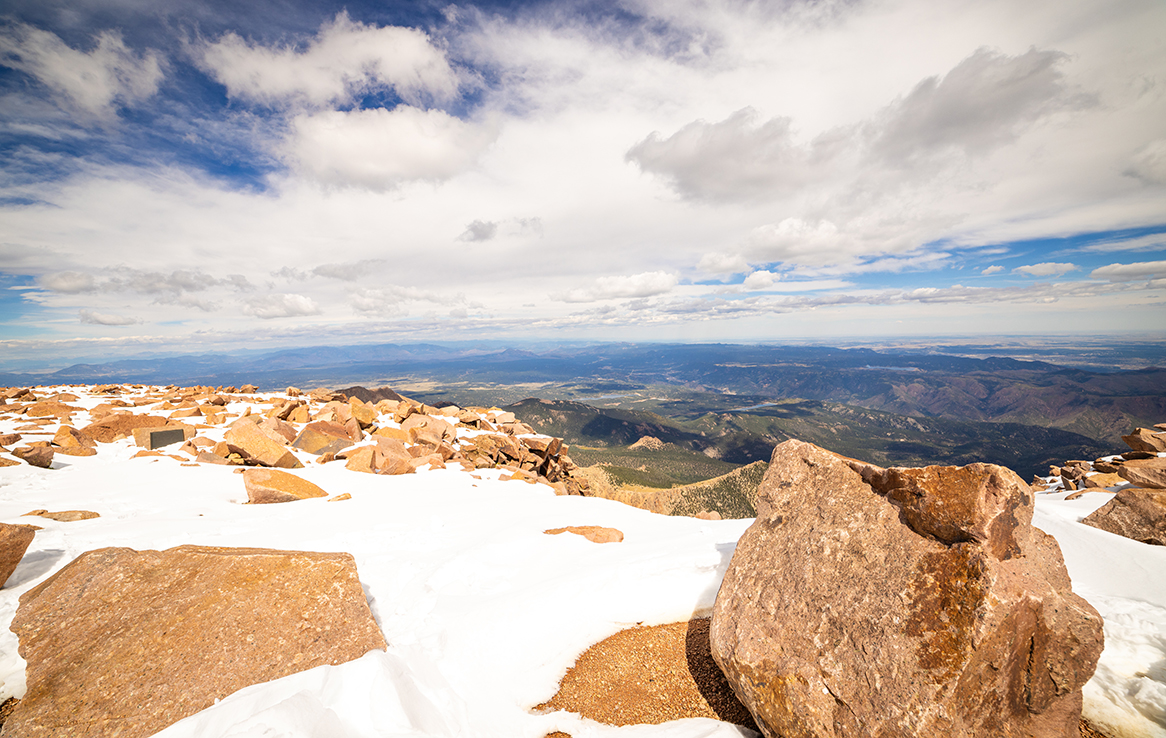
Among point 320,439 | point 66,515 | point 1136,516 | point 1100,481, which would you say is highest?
point 1136,516

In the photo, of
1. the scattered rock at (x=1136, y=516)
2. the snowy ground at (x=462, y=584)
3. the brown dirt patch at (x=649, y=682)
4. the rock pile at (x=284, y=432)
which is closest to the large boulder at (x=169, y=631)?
the snowy ground at (x=462, y=584)

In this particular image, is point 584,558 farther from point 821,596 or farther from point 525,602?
point 821,596

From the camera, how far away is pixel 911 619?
6.13 metres

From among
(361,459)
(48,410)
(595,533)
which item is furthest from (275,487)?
(48,410)

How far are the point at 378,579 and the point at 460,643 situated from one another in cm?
321

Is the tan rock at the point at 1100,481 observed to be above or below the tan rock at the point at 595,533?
below

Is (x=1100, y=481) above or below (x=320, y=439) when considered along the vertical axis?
below

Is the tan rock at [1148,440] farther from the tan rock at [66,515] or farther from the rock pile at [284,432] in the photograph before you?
the tan rock at [66,515]

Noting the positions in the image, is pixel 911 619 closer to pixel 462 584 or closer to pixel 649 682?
pixel 649 682

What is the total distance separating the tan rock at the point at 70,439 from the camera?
717 inches

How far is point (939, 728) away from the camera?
214 inches

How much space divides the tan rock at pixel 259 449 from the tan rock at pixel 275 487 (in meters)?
3.74

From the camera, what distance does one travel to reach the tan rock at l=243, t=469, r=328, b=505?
1502 centimetres

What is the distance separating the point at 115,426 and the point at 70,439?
2737 mm
